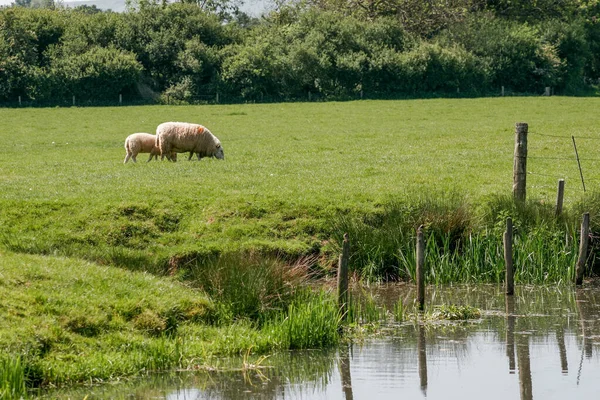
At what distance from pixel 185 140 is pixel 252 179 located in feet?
28.2

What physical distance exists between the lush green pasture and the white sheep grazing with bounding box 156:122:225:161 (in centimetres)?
82

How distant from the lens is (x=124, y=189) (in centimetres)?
2395

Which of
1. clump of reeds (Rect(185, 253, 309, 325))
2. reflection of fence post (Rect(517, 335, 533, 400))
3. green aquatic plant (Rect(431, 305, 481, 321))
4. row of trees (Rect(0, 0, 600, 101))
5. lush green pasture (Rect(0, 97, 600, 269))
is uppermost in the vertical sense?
row of trees (Rect(0, 0, 600, 101))

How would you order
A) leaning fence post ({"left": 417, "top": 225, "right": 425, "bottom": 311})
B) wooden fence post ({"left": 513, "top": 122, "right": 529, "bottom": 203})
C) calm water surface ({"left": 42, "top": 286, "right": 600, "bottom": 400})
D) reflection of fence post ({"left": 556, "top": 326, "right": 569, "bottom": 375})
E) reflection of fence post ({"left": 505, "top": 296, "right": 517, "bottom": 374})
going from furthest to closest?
1. wooden fence post ({"left": 513, "top": 122, "right": 529, "bottom": 203})
2. leaning fence post ({"left": 417, "top": 225, "right": 425, "bottom": 311})
3. reflection of fence post ({"left": 505, "top": 296, "right": 517, "bottom": 374})
4. reflection of fence post ({"left": 556, "top": 326, "right": 569, "bottom": 375})
5. calm water surface ({"left": 42, "top": 286, "right": 600, "bottom": 400})

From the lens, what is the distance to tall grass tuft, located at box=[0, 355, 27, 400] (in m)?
11.6

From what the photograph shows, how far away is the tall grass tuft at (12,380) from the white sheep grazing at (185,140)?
22687 millimetres

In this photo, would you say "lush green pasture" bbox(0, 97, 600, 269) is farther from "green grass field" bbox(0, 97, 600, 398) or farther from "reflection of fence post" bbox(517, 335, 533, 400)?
"reflection of fence post" bbox(517, 335, 533, 400)

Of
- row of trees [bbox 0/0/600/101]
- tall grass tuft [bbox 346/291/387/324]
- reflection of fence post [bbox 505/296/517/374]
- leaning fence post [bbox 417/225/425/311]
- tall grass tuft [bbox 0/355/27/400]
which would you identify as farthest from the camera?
row of trees [bbox 0/0/600/101]

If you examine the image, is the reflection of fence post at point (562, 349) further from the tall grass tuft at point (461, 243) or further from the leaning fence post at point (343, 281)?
the tall grass tuft at point (461, 243)

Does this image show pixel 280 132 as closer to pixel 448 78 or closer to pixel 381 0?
pixel 448 78

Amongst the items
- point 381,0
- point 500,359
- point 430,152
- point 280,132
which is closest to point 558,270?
point 500,359

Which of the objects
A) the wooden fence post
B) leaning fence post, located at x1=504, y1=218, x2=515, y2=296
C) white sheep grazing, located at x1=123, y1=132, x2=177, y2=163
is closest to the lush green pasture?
white sheep grazing, located at x1=123, y1=132, x2=177, y2=163

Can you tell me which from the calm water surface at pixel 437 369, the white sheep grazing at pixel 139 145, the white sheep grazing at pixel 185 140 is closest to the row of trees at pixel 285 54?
the white sheep grazing at pixel 139 145

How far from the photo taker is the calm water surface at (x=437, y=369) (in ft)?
42.5
